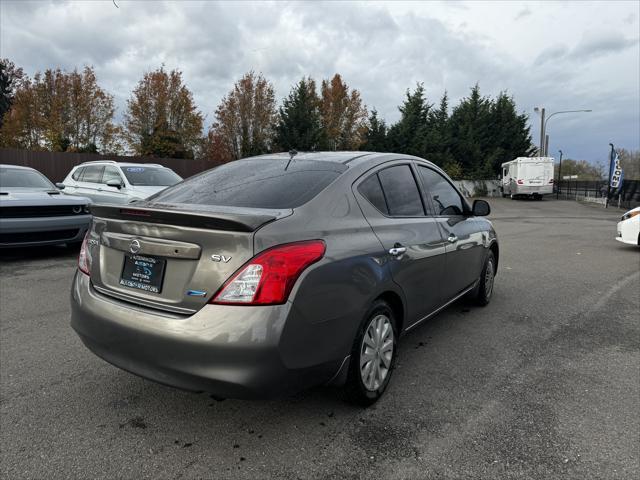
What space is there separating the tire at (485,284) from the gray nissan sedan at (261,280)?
6.40 feet

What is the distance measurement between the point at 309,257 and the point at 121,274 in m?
1.10

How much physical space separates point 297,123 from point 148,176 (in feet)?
94.9

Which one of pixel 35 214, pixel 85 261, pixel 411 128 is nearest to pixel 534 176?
pixel 411 128

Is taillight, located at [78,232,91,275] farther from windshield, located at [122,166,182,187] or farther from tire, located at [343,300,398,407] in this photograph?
windshield, located at [122,166,182,187]

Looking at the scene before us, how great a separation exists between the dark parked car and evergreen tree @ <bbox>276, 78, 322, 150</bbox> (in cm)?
2967

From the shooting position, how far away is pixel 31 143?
114 ft

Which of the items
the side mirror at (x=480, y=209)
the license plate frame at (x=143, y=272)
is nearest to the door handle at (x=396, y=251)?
the license plate frame at (x=143, y=272)

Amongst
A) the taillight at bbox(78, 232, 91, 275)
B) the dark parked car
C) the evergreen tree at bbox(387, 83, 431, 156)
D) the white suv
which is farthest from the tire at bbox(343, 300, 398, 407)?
the evergreen tree at bbox(387, 83, 431, 156)

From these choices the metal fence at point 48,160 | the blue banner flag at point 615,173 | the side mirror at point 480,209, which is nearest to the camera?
the side mirror at point 480,209

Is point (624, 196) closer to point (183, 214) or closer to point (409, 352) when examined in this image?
point (409, 352)

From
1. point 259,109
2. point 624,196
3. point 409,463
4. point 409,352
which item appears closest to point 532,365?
point 409,352

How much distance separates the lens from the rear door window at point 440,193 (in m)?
4.12

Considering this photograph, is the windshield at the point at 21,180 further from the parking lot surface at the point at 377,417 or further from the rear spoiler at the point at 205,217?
the rear spoiler at the point at 205,217

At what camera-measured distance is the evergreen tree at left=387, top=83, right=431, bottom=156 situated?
4272 cm
